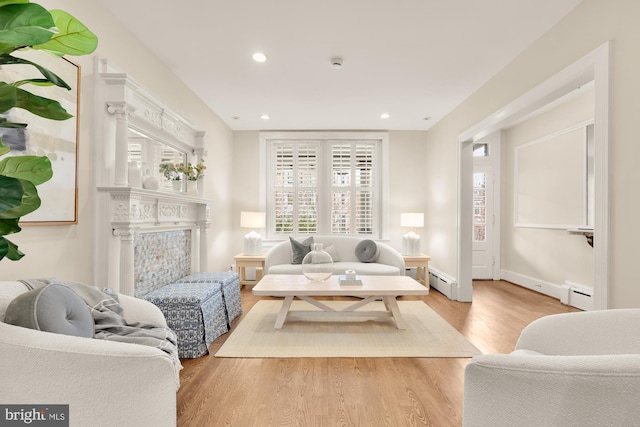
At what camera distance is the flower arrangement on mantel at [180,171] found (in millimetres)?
3343

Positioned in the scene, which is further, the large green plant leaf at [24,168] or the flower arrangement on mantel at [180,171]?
the flower arrangement on mantel at [180,171]

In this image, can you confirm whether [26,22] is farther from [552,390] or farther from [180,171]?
[180,171]

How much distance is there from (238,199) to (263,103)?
1956 millimetres

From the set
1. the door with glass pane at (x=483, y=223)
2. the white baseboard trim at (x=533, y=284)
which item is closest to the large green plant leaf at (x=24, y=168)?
the white baseboard trim at (x=533, y=284)

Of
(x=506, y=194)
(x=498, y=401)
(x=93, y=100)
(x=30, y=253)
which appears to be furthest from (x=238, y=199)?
(x=498, y=401)

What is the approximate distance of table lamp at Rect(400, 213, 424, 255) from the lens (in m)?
5.19

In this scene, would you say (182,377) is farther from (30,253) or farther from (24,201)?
(24,201)

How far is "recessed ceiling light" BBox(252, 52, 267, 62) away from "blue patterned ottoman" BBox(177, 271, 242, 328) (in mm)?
2158

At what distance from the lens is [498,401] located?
2.97 feet

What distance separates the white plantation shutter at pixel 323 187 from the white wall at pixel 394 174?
0.24 m

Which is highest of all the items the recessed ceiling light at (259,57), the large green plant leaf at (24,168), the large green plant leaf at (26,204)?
the recessed ceiling light at (259,57)

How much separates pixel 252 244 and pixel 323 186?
63.3 inches

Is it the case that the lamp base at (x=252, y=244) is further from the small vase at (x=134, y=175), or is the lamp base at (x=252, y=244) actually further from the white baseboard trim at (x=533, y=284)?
the white baseboard trim at (x=533, y=284)

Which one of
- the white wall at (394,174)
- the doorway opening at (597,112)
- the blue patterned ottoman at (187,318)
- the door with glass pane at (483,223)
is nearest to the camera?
the doorway opening at (597,112)
